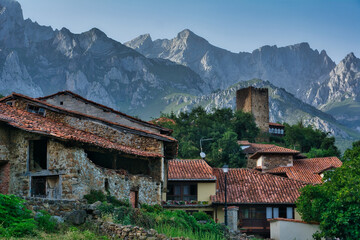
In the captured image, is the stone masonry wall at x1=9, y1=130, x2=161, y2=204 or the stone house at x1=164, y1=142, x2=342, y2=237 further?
the stone house at x1=164, y1=142, x2=342, y2=237

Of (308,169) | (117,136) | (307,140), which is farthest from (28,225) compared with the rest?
(307,140)

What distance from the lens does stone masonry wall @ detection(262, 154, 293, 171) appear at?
2018 inches

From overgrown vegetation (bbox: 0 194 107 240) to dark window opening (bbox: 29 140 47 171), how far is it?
21.9ft

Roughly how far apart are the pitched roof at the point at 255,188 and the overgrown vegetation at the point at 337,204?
7.15 m

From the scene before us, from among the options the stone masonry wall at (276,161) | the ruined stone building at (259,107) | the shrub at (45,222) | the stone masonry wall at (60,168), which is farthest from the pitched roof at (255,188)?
the ruined stone building at (259,107)

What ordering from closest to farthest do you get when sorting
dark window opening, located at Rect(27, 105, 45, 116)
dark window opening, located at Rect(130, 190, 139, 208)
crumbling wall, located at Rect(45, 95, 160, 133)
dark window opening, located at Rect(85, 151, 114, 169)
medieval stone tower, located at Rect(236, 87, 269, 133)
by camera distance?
dark window opening, located at Rect(130, 190, 139, 208)
dark window opening, located at Rect(85, 151, 114, 169)
dark window opening, located at Rect(27, 105, 45, 116)
crumbling wall, located at Rect(45, 95, 160, 133)
medieval stone tower, located at Rect(236, 87, 269, 133)

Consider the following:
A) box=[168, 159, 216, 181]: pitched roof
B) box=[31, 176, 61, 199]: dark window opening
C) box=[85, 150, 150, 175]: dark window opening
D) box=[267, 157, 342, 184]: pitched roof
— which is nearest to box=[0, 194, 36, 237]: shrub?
box=[31, 176, 61, 199]: dark window opening

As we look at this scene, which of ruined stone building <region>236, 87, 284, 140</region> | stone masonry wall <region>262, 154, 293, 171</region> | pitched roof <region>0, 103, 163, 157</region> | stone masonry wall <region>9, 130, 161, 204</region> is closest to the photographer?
pitched roof <region>0, 103, 163, 157</region>

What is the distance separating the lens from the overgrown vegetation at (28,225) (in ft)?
45.5

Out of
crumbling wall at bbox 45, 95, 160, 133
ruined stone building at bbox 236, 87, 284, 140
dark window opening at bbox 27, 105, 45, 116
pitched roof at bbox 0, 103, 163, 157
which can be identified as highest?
ruined stone building at bbox 236, 87, 284, 140

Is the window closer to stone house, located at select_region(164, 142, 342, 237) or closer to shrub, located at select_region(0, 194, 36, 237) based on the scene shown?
stone house, located at select_region(164, 142, 342, 237)

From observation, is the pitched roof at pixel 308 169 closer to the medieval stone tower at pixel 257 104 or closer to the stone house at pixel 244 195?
the stone house at pixel 244 195

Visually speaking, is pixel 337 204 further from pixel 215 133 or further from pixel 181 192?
pixel 215 133

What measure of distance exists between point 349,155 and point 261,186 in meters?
8.86
